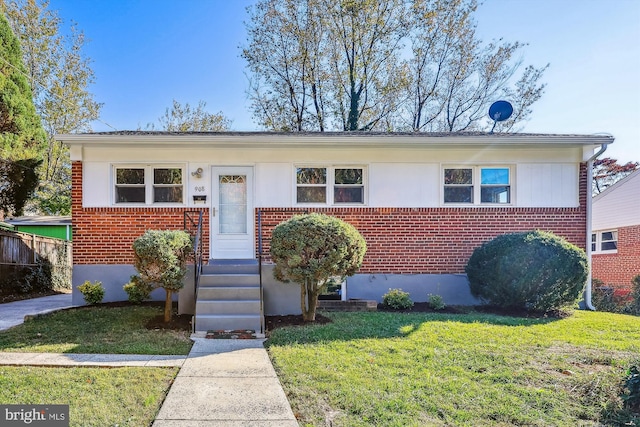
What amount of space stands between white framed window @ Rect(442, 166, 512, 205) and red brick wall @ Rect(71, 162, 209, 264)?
6.11 meters

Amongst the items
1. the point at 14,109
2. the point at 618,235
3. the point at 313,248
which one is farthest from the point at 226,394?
the point at 618,235

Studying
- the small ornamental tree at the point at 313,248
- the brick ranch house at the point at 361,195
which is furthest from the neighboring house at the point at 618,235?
the small ornamental tree at the point at 313,248

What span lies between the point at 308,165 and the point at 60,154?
1652cm

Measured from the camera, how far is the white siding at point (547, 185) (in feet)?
27.5

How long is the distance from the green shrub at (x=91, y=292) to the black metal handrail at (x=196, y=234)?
80.4 inches

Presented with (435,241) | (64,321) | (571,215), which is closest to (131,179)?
(64,321)

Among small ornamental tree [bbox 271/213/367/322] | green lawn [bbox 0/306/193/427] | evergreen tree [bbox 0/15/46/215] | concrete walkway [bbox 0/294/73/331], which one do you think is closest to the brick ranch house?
concrete walkway [bbox 0/294/73/331]

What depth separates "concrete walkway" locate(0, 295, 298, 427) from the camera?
3.00 meters

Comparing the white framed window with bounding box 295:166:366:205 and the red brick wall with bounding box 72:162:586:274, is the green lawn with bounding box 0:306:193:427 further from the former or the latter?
the white framed window with bounding box 295:166:366:205

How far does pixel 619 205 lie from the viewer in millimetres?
14703

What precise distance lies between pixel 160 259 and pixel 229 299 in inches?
55.6

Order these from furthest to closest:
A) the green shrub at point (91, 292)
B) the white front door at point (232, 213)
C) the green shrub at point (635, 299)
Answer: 1. the green shrub at point (635, 299)
2. the white front door at point (232, 213)
3. the green shrub at point (91, 292)

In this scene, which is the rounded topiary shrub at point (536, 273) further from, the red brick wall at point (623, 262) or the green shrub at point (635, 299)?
the red brick wall at point (623, 262)

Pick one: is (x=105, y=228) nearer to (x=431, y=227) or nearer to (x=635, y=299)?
(x=431, y=227)
